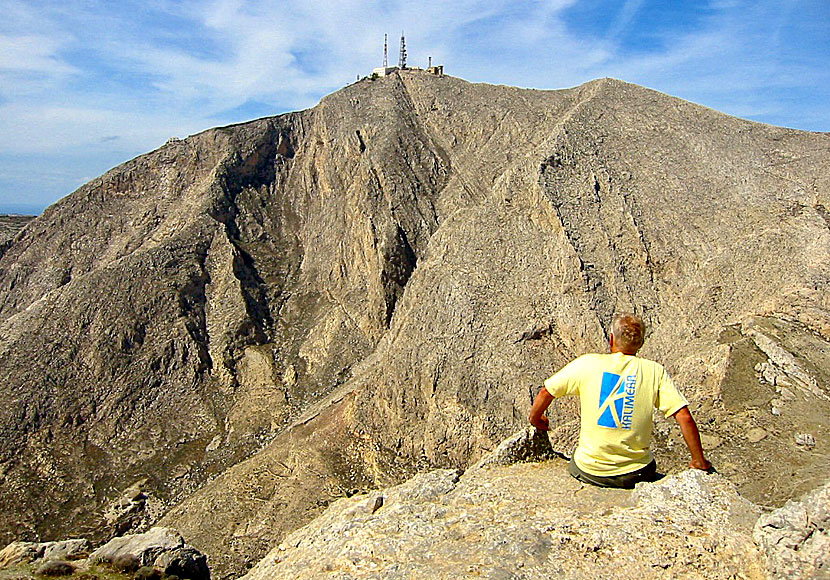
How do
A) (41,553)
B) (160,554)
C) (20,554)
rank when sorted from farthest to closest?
(41,553), (20,554), (160,554)

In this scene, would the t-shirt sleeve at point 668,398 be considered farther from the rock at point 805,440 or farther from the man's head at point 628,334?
the rock at point 805,440

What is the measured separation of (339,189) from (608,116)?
856 inches

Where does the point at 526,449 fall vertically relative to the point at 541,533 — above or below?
above

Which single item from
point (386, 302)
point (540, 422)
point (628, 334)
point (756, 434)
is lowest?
point (756, 434)

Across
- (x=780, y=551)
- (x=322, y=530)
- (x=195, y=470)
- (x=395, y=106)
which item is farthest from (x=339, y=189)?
(x=780, y=551)

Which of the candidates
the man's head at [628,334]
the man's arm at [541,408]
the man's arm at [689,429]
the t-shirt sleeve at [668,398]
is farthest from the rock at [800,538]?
the man's arm at [541,408]

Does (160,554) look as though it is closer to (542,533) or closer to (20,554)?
(20,554)

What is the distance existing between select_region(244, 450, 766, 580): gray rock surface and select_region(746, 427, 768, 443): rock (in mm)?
10326

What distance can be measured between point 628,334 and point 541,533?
2.63 metres

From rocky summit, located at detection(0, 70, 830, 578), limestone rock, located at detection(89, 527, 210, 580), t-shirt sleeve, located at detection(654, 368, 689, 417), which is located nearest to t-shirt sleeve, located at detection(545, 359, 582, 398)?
t-shirt sleeve, located at detection(654, 368, 689, 417)

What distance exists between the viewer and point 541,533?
6.95m

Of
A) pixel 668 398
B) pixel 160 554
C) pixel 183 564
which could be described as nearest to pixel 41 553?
pixel 160 554

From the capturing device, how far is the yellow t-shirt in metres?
6.60

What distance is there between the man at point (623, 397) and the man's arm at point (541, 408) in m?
0.01
